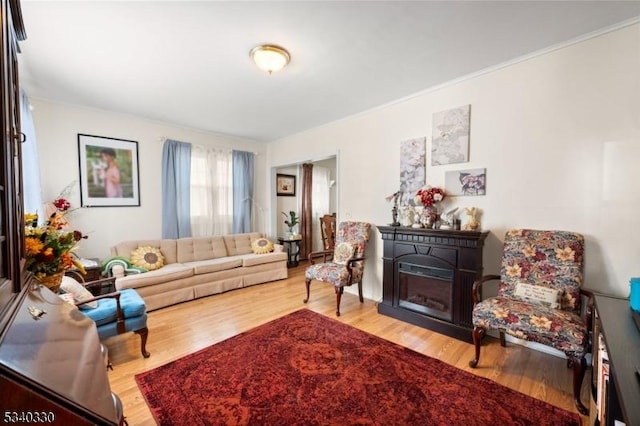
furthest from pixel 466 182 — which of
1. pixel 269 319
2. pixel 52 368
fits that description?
pixel 52 368

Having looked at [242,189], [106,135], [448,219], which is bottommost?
[448,219]

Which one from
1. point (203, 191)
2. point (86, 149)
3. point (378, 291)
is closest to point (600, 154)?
point (378, 291)

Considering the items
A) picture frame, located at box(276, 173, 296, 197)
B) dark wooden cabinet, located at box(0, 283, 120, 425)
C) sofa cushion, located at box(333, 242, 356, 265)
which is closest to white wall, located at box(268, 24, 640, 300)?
sofa cushion, located at box(333, 242, 356, 265)

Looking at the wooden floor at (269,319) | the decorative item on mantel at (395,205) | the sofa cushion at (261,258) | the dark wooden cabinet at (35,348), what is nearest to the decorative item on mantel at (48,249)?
the dark wooden cabinet at (35,348)

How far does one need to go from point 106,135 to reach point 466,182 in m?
4.70

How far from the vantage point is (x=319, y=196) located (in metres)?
6.52

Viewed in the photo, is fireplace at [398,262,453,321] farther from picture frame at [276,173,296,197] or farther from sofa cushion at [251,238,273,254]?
picture frame at [276,173,296,197]

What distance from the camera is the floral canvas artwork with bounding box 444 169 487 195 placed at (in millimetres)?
2679

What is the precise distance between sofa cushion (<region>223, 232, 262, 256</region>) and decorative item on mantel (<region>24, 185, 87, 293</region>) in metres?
2.99

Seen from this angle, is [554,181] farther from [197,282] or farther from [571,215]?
[197,282]

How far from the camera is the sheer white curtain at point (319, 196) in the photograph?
6398 millimetres

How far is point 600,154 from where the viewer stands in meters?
2.09

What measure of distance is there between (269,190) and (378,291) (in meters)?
3.08

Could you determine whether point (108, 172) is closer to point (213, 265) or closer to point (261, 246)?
point (213, 265)
